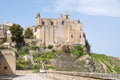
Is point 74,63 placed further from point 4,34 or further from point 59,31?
point 4,34

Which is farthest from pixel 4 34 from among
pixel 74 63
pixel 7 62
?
pixel 7 62

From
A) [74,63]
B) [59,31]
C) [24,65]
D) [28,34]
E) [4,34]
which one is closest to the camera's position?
[24,65]

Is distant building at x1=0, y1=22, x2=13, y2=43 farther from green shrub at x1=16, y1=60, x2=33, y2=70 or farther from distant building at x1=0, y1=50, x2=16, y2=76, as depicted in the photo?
distant building at x1=0, y1=50, x2=16, y2=76

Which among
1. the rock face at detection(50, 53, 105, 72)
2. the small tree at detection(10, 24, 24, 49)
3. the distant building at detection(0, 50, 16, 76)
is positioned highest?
the small tree at detection(10, 24, 24, 49)

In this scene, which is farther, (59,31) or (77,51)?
(59,31)

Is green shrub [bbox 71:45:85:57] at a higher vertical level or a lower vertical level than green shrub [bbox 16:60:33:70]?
higher

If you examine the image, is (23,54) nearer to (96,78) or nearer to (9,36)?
(9,36)

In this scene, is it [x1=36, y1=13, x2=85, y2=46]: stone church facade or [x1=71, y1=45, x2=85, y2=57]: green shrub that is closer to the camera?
[x1=71, y1=45, x2=85, y2=57]: green shrub

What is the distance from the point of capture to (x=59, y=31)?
340ft

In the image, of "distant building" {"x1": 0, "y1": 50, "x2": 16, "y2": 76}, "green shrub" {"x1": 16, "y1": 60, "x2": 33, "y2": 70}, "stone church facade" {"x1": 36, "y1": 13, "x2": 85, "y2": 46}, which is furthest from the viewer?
"stone church facade" {"x1": 36, "y1": 13, "x2": 85, "y2": 46}

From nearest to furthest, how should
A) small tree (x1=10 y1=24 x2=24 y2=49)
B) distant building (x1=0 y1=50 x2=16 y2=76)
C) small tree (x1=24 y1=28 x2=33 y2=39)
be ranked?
1. distant building (x1=0 y1=50 x2=16 y2=76)
2. small tree (x1=10 y1=24 x2=24 y2=49)
3. small tree (x1=24 y1=28 x2=33 y2=39)

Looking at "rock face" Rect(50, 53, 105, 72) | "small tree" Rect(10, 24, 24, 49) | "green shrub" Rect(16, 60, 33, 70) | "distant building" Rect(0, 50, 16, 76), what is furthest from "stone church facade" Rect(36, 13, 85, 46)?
"distant building" Rect(0, 50, 16, 76)

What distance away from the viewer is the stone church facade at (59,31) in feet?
334

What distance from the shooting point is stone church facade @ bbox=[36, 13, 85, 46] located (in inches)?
4003
